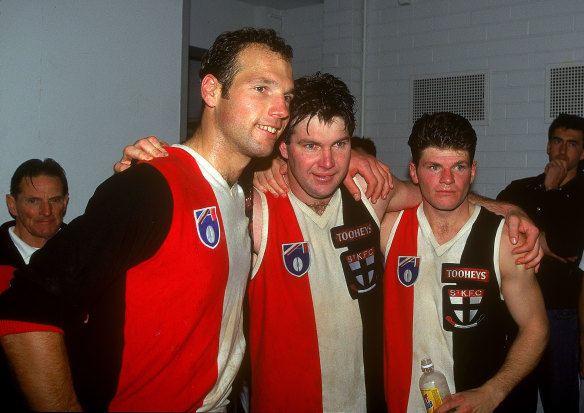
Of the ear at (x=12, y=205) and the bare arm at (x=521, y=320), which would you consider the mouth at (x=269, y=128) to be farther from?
the ear at (x=12, y=205)

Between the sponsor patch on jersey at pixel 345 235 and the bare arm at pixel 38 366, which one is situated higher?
the sponsor patch on jersey at pixel 345 235

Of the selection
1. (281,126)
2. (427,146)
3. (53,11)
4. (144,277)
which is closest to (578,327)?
(427,146)

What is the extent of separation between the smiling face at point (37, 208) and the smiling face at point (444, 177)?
6.70 ft

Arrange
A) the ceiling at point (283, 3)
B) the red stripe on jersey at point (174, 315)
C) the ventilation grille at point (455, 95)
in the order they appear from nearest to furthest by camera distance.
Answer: the red stripe on jersey at point (174, 315)
the ventilation grille at point (455, 95)
the ceiling at point (283, 3)

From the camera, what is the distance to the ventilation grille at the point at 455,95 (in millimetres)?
5176

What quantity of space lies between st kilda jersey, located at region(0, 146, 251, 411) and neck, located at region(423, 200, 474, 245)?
116 centimetres

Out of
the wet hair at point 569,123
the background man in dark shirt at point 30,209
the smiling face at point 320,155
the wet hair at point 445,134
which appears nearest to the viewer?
the smiling face at point 320,155

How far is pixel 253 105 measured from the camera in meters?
1.68

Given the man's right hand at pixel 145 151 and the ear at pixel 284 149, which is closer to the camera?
the man's right hand at pixel 145 151

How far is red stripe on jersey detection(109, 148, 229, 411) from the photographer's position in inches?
54.3

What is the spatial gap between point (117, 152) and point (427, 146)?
188 cm

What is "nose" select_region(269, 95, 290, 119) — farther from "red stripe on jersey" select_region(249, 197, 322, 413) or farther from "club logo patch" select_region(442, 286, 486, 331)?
"club logo patch" select_region(442, 286, 486, 331)

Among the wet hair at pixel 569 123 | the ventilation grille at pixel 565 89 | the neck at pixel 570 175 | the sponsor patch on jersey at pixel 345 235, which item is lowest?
the sponsor patch on jersey at pixel 345 235

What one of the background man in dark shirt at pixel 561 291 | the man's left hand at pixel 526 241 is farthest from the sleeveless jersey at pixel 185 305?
the background man in dark shirt at pixel 561 291
